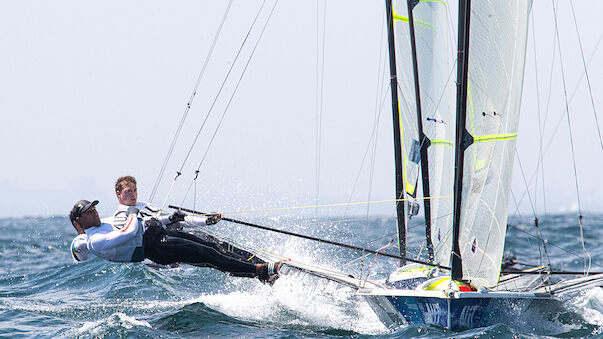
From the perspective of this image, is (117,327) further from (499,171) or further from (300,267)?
(499,171)

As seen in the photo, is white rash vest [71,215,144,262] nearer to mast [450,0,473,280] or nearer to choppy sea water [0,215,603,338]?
choppy sea water [0,215,603,338]

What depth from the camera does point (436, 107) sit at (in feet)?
25.9

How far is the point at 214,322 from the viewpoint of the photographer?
6.53m

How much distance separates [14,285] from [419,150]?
5.86 metres

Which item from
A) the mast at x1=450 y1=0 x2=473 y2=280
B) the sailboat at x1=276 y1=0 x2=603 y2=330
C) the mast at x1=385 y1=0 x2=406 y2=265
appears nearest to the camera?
the sailboat at x1=276 y1=0 x2=603 y2=330

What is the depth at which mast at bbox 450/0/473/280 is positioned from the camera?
19.9 feet

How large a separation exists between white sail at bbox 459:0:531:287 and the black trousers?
6.85ft

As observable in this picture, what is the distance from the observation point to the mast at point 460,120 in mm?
6055

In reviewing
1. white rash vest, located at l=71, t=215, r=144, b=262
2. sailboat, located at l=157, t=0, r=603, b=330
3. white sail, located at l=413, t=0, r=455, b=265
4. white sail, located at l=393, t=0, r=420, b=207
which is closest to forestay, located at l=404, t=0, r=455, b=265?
white sail, located at l=413, t=0, r=455, b=265

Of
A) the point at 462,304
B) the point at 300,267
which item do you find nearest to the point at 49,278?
the point at 300,267

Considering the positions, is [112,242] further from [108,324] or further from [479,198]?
[479,198]

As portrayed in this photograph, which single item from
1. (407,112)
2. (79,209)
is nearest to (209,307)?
(79,209)

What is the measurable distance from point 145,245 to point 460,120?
10.2ft

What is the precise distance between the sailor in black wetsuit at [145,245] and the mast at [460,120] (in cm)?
171
